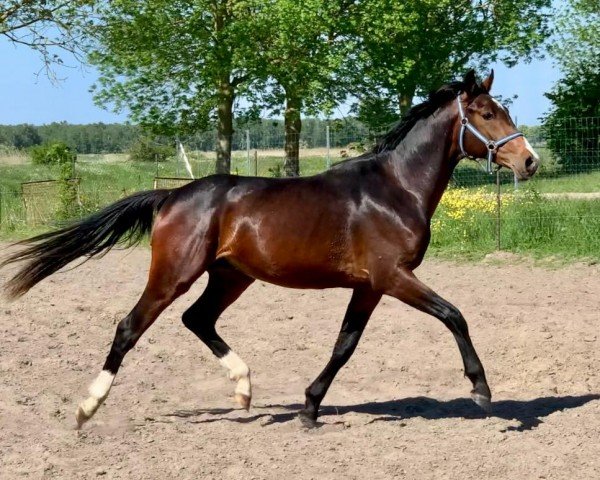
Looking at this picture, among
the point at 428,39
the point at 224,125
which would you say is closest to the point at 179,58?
the point at 224,125

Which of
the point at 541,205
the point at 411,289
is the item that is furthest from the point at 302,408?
the point at 541,205

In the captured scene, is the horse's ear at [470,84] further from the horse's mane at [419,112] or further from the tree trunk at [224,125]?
the tree trunk at [224,125]

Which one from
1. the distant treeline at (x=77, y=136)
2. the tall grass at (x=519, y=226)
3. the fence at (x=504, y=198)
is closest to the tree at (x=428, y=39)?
the fence at (x=504, y=198)

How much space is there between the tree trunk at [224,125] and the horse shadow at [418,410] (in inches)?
640

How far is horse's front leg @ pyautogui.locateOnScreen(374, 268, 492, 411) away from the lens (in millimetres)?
5586

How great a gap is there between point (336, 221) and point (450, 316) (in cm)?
94

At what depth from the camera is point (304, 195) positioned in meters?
6.02

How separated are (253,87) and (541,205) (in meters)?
11.7

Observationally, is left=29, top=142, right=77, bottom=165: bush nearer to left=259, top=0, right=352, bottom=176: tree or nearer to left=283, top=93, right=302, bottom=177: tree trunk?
left=283, top=93, right=302, bottom=177: tree trunk

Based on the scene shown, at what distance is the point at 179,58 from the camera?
76.0 ft

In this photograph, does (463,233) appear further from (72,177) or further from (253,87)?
(253,87)

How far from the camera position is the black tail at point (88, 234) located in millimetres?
6488

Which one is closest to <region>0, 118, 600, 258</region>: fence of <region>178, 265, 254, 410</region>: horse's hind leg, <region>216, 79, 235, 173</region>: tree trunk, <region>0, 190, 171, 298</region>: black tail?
<region>216, 79, 235, 173</region>: tree trunk

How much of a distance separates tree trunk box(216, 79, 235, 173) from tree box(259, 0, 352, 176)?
1.01 meters
